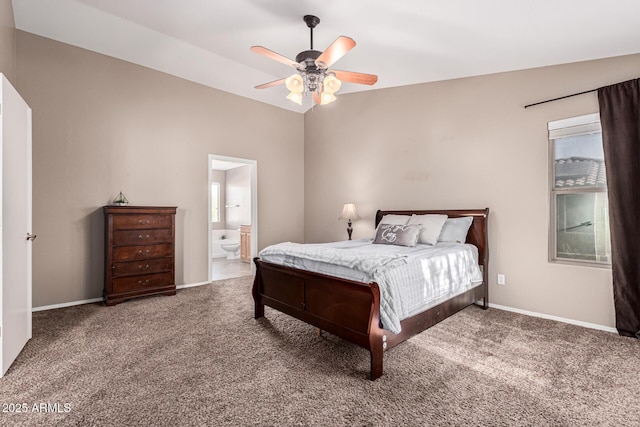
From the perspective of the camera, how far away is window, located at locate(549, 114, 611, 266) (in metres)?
3.16

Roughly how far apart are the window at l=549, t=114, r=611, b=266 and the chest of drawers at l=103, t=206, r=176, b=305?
4.57 m

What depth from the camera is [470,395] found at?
196 cm

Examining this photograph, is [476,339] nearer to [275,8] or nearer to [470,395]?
[470,395]

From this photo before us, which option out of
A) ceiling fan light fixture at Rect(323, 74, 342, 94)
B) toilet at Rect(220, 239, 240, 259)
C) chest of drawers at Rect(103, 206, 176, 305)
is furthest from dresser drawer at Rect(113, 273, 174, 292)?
ceiling fan light fixture at Rect(323, 74, 342, 94)

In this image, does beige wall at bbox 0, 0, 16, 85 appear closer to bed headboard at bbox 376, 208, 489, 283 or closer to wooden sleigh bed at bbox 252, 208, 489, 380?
wooden sleigh bed at bbox 252, 208, 489, 380

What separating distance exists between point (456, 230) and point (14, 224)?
13.6 ft

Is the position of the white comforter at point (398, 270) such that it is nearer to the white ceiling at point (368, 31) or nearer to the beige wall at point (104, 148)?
the white ceiling at point (368, 31)

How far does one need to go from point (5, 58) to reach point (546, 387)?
512 centimetres

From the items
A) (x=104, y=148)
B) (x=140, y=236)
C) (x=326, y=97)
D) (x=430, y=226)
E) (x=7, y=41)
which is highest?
(x=7, y=41)

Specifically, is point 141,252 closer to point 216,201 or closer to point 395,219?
point 395,219

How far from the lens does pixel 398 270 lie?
2.40 meters

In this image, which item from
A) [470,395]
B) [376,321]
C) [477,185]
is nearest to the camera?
[470,395]

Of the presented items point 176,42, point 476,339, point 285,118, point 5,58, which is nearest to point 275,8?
point 176,42

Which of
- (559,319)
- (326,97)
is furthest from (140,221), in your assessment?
(559,319)
